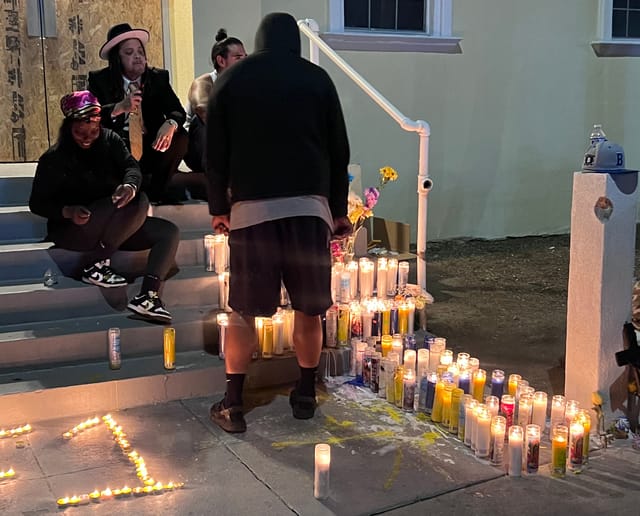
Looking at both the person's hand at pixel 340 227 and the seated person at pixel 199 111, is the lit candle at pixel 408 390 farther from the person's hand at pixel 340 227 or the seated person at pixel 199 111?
the seated person at pixel 199 111

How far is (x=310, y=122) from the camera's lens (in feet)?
10.1

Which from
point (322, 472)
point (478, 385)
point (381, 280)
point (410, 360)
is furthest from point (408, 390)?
point (381, 280)

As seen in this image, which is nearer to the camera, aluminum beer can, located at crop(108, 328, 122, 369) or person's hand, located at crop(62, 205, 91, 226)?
aluminum beer can, located at crop(108, 328, 122, 369)

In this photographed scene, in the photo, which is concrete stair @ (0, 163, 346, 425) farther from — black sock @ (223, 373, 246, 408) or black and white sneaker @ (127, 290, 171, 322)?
Answer: black sock @ (223, 373, 246, 408)

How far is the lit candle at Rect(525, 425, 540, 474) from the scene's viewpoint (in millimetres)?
2809

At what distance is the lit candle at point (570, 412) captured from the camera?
2.95m

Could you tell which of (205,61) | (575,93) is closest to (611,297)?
(205,61)

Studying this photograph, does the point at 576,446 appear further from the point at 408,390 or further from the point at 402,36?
the point at 402,36

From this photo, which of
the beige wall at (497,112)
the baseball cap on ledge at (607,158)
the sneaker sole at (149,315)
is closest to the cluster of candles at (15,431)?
the sneaker sole at (149,315)

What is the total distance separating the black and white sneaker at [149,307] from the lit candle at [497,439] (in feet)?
5.54

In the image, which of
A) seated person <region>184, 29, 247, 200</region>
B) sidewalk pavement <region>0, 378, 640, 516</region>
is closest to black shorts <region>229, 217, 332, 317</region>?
sidewalk pavement <region>0, 378, 640, 516</region>

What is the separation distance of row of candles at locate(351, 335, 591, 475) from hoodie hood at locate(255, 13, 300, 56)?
4.80ft

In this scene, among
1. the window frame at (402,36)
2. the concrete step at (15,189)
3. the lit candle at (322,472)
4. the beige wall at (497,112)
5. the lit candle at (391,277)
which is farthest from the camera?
the beige wall at (497,112)

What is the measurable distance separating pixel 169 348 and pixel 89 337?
1.30 feet
